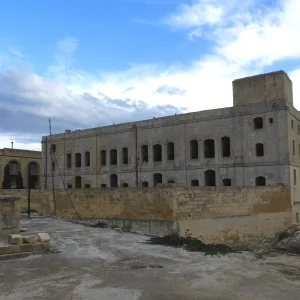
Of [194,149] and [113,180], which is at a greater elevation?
[194,149]

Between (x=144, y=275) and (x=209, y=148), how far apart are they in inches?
883

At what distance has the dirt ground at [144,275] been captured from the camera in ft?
19.2

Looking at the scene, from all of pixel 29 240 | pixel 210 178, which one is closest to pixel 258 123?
pixel 210 178

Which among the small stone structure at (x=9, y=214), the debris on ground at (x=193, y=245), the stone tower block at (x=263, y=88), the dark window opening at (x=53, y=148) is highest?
the stone tower block at (x=263, y=88)

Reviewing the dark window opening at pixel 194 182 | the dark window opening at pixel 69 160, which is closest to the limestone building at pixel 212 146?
the dark window opening at pixel 194 182

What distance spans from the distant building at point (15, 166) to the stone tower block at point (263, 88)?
23305 mm

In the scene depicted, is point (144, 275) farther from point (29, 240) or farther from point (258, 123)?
point (258, 123)

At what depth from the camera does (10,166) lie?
1662 inches

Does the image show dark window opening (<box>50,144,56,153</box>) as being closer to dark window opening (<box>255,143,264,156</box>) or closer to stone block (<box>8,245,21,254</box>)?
dark window opening (<box>255,143,264,156</box>)

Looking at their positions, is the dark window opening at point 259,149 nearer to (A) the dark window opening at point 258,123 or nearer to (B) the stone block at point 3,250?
(A) the dark window opening at point 258,123

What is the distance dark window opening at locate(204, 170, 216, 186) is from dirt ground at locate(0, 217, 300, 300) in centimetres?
1881

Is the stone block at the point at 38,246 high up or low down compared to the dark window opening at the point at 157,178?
down

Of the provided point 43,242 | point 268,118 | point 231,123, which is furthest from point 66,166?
point 43,242

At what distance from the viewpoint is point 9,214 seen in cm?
1171
